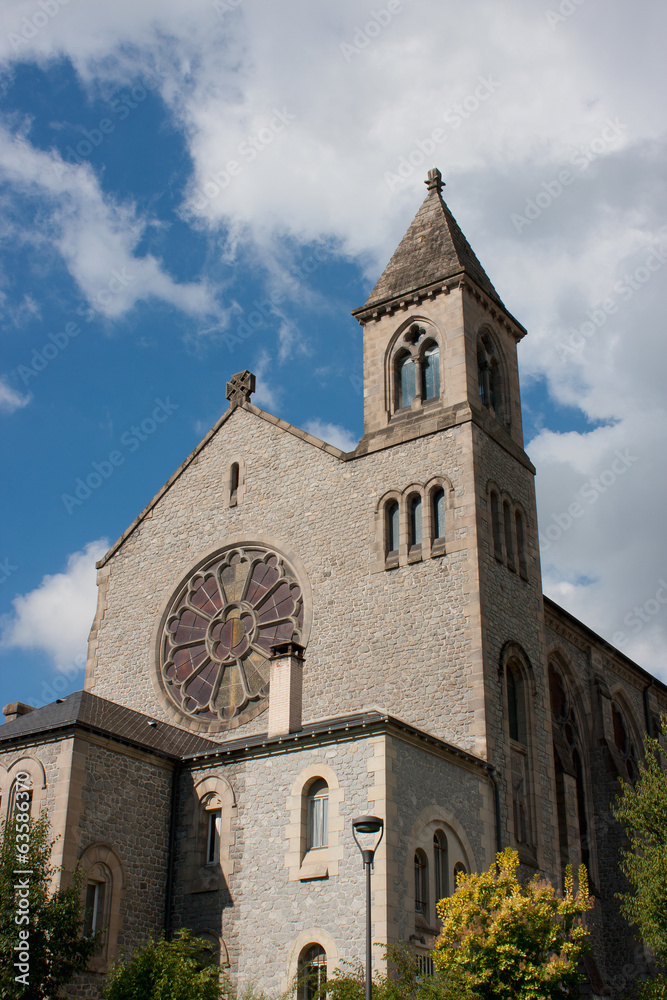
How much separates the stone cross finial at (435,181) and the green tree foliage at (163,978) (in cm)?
2478

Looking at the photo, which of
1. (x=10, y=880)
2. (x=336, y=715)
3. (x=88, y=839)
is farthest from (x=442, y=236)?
(x=10, y=880)

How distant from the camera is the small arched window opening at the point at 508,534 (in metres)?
29.4

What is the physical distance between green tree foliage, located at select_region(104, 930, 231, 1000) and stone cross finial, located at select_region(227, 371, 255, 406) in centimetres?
1889

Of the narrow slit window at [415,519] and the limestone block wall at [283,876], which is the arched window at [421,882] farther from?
the narrow slit window at [415,519]

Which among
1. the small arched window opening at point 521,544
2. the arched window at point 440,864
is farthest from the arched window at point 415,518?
the arched window at point 440,864

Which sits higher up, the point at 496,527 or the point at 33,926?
the point at 496,527

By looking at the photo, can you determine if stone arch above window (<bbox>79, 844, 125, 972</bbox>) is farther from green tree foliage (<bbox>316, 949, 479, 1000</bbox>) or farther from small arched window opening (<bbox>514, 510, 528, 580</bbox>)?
small arched window opening (<bbox>514, 510, 528, 580</bbox>)

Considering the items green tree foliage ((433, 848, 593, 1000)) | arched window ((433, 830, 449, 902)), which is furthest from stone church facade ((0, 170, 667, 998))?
green tree foliage ((433, 848, 593, 1000))

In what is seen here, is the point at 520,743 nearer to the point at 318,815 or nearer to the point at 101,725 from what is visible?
the point at 318,815

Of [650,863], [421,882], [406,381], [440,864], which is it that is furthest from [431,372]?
[421,882]

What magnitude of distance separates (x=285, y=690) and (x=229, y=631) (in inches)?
276

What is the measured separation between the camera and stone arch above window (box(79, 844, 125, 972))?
72.7 ft

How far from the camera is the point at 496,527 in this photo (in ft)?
96.4

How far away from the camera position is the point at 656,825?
25266 mm
